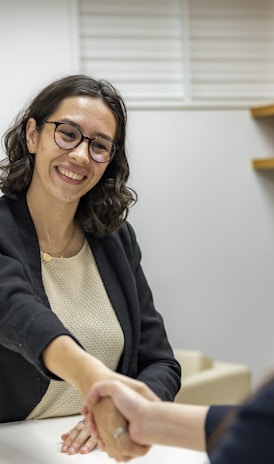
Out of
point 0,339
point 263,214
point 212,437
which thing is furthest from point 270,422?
point 263,214

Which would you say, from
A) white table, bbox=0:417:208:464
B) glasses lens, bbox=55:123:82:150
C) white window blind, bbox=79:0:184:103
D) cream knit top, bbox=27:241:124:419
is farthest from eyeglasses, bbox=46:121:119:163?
white window blind, bbox=79:0:184:103

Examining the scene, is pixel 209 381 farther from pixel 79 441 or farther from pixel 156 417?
pixel 156 417

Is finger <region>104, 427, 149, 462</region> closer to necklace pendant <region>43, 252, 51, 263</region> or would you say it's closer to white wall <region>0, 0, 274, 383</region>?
necklace pendant <region>43, 252, 51, 263</region>

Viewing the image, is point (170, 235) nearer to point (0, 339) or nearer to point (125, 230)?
point (125, 230)

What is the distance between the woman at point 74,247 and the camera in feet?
6.53

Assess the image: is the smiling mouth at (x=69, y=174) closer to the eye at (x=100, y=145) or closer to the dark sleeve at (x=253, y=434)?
the eye at (x=100, y=145)

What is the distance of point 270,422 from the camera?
96cm

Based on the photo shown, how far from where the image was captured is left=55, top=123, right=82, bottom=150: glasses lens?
2.05 meters

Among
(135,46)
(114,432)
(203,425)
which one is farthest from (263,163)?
(203,425)

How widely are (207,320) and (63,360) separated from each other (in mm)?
2381

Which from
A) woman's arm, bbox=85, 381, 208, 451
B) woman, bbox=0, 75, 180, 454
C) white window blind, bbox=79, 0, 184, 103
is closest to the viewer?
woman's arm, bbox=85, 381, 208, 451

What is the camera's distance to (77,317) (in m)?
2.05

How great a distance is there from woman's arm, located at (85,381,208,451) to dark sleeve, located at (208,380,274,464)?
36 cm

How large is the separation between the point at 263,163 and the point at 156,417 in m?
2.60
